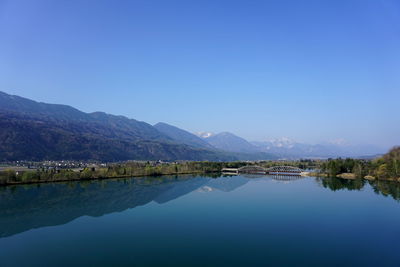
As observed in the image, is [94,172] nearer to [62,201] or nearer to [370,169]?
[62,201]

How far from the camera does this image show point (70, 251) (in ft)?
50.6

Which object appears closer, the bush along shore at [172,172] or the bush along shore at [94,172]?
the bush along shore at [94,172]

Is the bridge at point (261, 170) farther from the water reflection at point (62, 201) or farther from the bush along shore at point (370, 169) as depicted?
the water reflection at point (62, 201)

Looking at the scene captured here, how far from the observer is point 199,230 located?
64.6 feet

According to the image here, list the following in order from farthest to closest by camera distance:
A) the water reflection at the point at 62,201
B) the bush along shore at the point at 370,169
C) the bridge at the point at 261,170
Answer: the bridge at the point at 261,170 < the bush along shore at the point at 370,169 < the water reflection at the point at 62,201

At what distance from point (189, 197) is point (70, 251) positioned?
21.0 m

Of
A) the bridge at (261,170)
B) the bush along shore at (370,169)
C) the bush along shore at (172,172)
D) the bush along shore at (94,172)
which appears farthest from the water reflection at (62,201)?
the bridge at (261,170)

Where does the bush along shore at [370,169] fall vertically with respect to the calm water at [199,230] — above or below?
above

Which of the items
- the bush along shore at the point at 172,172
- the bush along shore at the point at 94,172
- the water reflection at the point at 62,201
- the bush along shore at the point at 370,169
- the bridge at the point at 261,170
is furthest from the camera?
the bridge at the point at 261,170

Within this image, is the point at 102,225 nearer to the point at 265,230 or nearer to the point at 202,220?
the point at 202,220

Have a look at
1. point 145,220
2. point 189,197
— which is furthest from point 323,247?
point 189,197

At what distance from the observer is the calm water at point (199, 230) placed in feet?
47.4

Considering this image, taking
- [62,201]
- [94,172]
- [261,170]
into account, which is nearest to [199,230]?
[62,201]

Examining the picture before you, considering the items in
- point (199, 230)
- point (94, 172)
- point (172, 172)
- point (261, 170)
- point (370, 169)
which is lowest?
point (199, 230)
